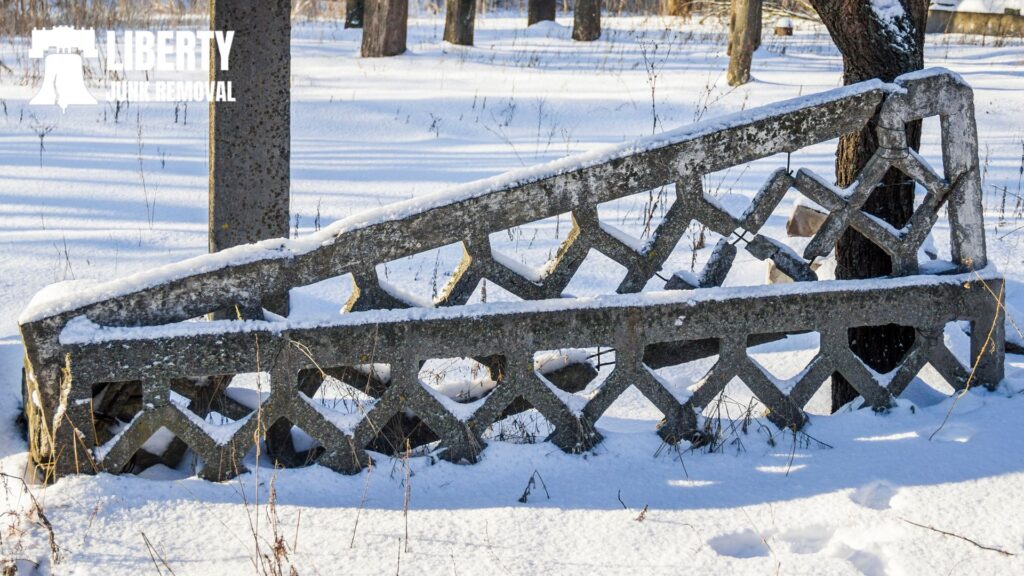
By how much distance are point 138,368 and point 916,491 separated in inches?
98.1

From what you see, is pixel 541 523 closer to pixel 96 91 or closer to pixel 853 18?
pixel 853 18

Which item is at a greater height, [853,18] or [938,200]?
[853,18]

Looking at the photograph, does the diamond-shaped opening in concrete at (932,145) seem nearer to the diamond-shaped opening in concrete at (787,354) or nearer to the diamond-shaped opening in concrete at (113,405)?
the diamond-shaped opening in concrete at (787,354)

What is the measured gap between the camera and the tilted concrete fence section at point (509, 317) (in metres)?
3.05

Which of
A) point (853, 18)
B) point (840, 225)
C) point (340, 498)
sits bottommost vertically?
point (340, 498)

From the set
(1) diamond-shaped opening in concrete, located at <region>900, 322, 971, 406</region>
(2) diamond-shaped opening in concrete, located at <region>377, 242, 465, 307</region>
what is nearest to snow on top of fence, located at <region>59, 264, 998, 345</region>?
(1) diamond-shaped opening in concrete, located at <region>900, 322, 971, 406</region>

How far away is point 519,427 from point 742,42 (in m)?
9.10

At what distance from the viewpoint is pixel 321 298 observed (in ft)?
17.1

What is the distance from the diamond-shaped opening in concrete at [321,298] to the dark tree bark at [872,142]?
237cm

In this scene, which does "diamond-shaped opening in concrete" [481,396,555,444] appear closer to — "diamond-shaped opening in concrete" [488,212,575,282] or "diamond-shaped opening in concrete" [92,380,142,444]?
"diamond-shaped opening in concrete" [92,380,142,444]

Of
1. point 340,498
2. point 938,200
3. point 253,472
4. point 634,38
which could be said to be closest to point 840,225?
point 938,200

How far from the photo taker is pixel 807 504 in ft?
9.86

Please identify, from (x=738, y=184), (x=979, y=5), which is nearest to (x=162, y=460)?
(x=738, y=184)

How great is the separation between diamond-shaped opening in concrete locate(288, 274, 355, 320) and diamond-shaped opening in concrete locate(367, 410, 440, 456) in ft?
4.75
